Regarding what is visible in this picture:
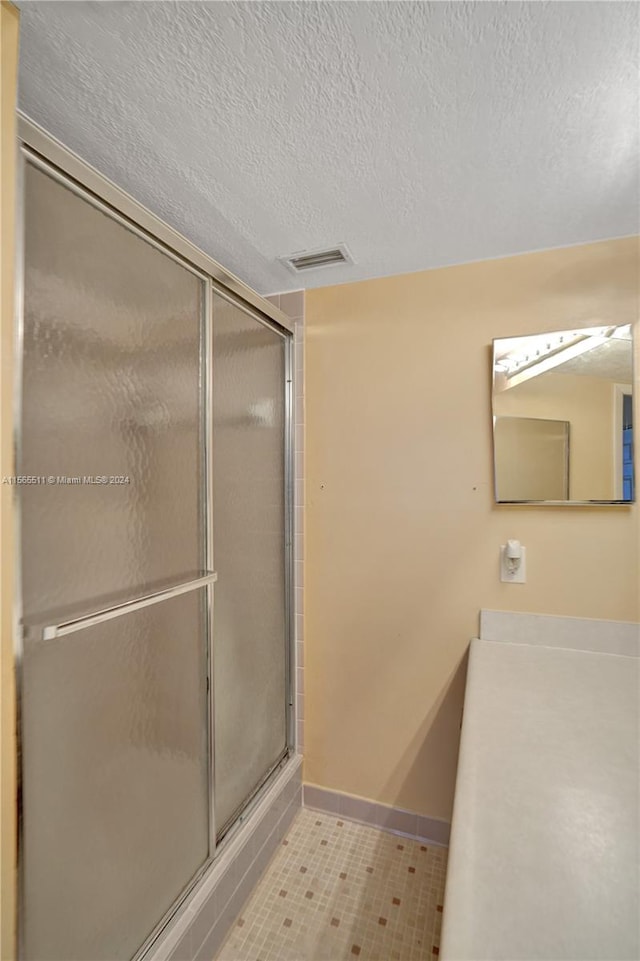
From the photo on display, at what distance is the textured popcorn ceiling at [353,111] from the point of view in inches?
32.6

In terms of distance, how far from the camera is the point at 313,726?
6.42 ft

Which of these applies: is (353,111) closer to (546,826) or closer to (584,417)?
(584,417)

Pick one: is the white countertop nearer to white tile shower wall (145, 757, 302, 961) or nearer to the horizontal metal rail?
the horizontal metal rail

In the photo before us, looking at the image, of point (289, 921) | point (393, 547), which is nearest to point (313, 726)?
point (289, 921)

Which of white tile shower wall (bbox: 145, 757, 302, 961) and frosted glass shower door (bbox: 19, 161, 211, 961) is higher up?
frosted glass shower door (bbox: 19, 161, 211, 961)

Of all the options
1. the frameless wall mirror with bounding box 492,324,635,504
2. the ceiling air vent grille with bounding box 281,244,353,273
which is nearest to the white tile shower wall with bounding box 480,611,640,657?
the frameless wall mirror with bounding box 492,324,635,504

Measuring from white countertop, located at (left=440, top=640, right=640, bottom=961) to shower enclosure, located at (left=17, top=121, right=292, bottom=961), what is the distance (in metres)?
0.76

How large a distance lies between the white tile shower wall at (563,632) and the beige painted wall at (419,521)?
0.12ft

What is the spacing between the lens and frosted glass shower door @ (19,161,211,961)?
844 millimetres

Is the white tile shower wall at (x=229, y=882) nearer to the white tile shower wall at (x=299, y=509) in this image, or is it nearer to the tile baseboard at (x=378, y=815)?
the tile baseboard at (x=378, y=815)

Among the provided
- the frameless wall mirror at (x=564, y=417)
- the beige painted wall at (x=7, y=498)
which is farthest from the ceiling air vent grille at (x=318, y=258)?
the beige painted wall at (x=7, y=498)

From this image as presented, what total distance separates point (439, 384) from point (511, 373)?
266mm

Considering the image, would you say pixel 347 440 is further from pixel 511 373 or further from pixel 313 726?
pixel 313 726

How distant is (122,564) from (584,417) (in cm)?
154
